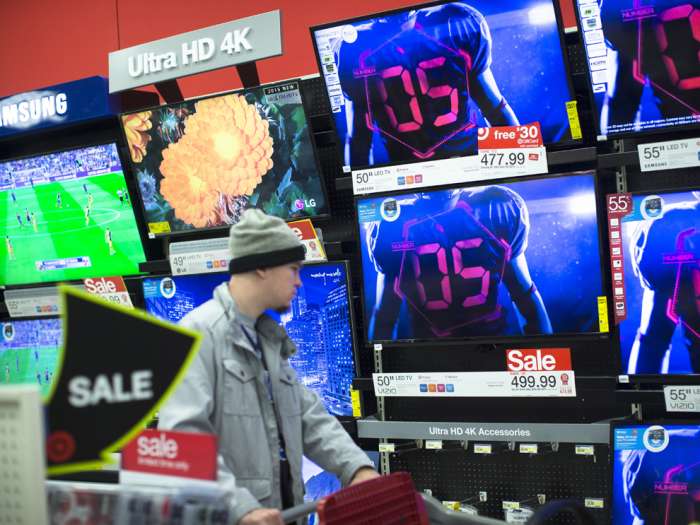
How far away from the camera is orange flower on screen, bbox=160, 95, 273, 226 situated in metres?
4.37

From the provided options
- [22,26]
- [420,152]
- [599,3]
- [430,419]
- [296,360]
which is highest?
[22,26]

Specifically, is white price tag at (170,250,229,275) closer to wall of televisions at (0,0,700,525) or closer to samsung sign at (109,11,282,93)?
wall of televisions at (0,0,700,525)

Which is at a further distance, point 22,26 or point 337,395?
point 22,26

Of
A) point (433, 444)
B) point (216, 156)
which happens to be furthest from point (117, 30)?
point (433, 444)

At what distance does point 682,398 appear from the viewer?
3547 mm

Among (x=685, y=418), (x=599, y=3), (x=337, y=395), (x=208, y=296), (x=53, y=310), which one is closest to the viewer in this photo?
(x=599, y=3)

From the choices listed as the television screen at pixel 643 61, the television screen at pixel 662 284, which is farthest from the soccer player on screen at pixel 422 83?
the television screen at pixel 662 284

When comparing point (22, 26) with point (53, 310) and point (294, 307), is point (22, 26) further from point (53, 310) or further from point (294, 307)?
point (294, 307)

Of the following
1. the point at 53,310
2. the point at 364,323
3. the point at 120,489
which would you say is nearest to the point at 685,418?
the point at 364,323

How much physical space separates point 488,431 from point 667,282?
1.01 meters

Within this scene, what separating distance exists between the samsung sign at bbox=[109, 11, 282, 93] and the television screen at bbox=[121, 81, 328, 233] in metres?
0.17

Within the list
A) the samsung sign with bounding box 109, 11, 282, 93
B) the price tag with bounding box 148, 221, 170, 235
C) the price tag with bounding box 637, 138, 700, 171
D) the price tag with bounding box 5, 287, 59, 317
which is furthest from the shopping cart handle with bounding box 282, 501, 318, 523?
the price tag with bounding box 5, 287, 59, 317

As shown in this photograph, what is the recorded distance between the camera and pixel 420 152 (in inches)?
159

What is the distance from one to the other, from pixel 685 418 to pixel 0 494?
9.72 feet
